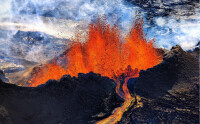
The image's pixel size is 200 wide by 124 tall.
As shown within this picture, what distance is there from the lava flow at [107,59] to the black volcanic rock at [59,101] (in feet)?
2.37

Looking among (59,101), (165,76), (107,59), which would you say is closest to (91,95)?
(59,101)

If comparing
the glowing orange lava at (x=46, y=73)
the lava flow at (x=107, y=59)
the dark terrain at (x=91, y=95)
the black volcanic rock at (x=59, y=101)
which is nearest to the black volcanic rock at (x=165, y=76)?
the dark terrain at (x=91, y=95)

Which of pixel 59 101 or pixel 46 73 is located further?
pixel 46 73

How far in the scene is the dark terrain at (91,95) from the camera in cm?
463

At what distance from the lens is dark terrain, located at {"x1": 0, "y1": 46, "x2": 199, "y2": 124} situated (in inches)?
182

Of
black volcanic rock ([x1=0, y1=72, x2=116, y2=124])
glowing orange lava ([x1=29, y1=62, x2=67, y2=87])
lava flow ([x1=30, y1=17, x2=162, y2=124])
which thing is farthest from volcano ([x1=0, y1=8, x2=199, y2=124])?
glowing orange lava ([x1=29, y1=62, x2=67, y2=87])

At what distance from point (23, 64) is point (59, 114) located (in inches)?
197

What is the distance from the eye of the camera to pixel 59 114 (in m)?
4.83

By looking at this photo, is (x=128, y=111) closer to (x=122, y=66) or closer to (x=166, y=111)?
(x=166, y=111)

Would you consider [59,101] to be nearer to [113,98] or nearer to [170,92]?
[113,98]

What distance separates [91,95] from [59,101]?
36.4 inches

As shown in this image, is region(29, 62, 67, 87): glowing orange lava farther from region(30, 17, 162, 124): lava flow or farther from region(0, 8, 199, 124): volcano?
region(0, 8, 199, 124): volcano

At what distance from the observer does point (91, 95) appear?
5047 millimetres

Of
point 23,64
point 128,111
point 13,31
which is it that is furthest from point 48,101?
point 13,31
